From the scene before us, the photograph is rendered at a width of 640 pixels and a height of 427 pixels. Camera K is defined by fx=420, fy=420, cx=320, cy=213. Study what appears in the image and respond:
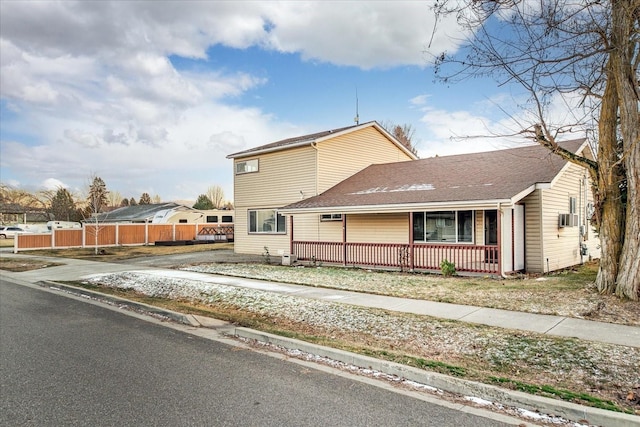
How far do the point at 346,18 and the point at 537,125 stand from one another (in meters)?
6.97

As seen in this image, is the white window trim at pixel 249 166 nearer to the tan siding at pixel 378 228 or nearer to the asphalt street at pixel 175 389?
the tan siding at pixel 378 228

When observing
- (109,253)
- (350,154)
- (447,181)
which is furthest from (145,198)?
(447,181)

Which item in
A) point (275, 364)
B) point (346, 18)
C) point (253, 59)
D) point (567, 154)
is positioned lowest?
point (275, 364)

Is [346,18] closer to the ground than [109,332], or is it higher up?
higher up

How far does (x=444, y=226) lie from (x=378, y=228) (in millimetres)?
2867

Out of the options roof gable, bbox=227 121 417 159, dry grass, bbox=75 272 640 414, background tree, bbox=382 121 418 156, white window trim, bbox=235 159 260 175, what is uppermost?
background tree, bbox=382 121 418 156

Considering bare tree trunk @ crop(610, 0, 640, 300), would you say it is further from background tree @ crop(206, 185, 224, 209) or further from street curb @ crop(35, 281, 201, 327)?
background tree @ crop(206, 185, 224, 209)

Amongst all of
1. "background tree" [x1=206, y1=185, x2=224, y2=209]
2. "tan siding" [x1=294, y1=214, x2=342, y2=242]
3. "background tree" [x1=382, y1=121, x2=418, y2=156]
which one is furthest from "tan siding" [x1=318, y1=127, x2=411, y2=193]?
"background tree" [x1=206, y1=185, x2=224, y2=209]

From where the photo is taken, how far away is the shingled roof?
13.4 m

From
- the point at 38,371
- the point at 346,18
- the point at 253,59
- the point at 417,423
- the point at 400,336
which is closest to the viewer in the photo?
the point at 417,423

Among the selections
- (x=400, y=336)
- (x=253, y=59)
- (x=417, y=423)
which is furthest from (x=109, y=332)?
(x=253, y=59)

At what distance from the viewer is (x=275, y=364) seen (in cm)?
548

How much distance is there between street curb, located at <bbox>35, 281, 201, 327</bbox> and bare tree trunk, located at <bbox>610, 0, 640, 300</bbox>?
8474mm

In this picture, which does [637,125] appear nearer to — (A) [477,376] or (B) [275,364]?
(A) [477,376]
